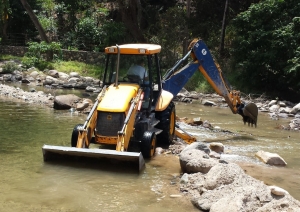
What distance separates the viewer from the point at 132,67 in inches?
386

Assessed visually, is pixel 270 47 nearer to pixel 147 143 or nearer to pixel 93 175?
pixel 147 143

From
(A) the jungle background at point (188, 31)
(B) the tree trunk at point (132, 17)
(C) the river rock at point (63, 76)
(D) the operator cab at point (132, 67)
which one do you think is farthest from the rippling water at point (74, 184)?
(B) the tree trunk at point (132, 17)

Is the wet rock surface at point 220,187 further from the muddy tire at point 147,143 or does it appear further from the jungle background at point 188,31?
the jungle background at point 188,31

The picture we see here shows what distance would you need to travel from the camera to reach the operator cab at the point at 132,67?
31.4 ft

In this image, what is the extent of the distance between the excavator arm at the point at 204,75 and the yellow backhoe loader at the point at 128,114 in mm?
214

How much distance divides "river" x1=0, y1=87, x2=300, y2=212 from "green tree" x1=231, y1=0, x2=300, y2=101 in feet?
30.6

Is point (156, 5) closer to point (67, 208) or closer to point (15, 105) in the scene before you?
point (15, 105)

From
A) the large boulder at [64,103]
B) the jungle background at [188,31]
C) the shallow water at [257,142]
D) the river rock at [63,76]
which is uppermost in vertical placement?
the jungle background at [188,31]

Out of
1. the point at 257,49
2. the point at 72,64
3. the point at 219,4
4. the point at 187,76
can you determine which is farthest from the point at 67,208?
the point at 219,4

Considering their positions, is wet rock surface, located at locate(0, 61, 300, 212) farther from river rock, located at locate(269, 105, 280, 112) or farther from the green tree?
the green tree

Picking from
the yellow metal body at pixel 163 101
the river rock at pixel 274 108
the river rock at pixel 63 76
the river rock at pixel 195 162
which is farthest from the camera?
the river rock at pixel 63 76

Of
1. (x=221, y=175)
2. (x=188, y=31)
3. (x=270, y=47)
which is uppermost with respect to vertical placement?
(x=188, y=31)

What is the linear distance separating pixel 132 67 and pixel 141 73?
0.23 meters

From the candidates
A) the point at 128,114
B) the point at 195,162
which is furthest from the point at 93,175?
the point at 195,162
